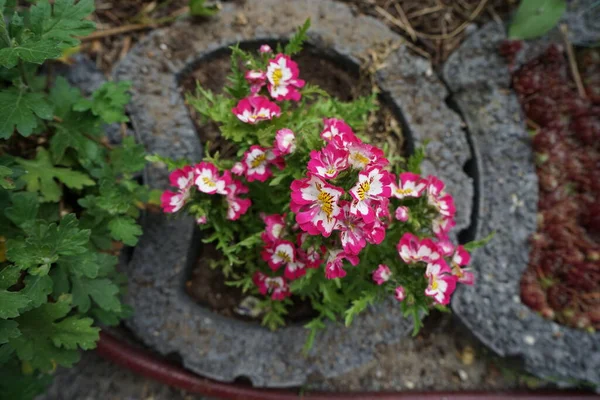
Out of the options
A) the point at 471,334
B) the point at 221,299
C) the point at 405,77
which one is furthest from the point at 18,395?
the point at 405,77

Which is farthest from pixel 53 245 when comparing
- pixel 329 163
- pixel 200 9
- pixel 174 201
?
pixel 200 9

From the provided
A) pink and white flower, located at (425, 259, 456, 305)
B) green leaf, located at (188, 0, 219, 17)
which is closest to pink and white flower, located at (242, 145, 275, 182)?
pink and white flower, located at (425, 259, 456, 305)

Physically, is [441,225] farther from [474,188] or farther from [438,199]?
[474,188]

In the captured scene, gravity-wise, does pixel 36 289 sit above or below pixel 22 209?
below

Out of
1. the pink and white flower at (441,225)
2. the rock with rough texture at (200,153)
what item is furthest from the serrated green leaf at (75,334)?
the pink and white flower at (441,225)

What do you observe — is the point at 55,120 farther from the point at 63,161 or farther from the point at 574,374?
the point at 574,374

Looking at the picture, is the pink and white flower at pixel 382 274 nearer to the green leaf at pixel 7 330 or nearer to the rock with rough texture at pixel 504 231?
the rock with rough texture at pixel 504 231
